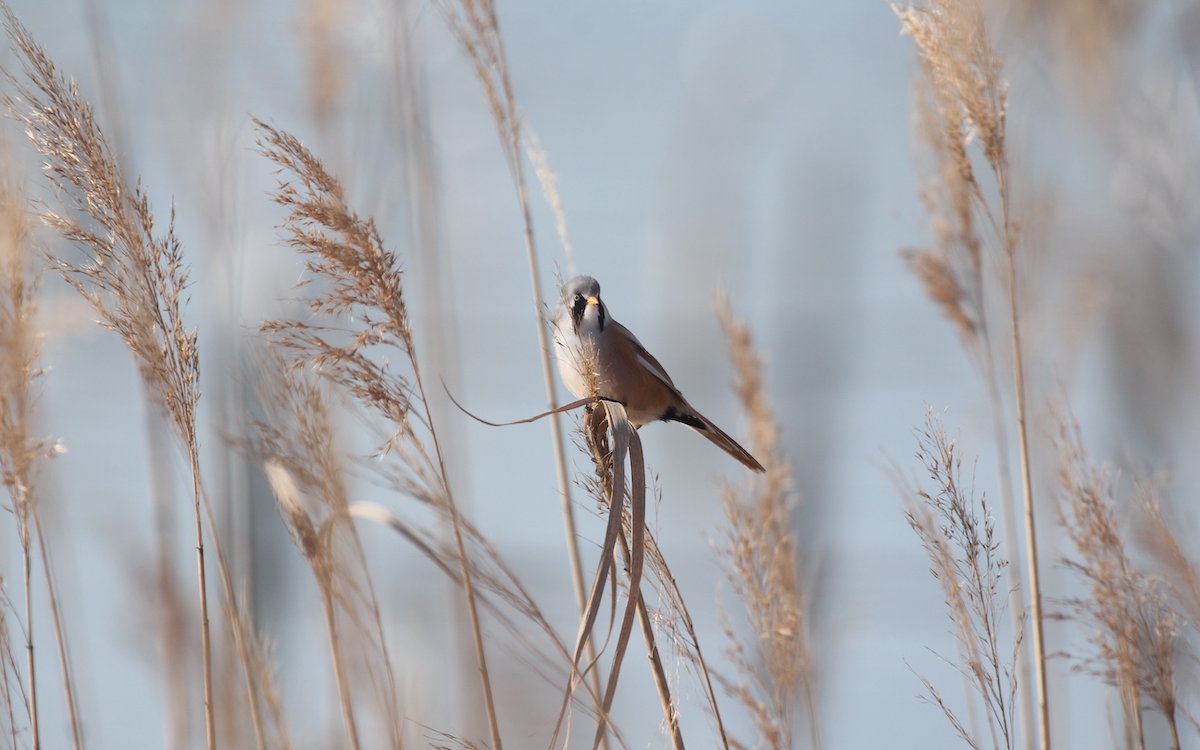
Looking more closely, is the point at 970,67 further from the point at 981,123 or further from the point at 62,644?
→ the point at 62,644

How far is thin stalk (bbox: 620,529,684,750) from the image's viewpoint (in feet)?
5.17

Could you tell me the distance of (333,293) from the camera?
1809 mm

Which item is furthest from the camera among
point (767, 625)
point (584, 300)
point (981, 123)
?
point (584, 300)

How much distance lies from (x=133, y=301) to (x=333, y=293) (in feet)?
1.01

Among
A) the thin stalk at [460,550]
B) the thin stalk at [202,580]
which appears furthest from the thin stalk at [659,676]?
the thin stalk at [202,580]

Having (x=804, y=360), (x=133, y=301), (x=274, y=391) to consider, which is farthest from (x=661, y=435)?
(x=133, y=301)

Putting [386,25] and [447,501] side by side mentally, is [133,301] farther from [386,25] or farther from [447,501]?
[386,25]

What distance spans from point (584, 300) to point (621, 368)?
0.18 meters

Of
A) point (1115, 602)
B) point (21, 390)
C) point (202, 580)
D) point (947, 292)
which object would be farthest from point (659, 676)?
point (947, 292)

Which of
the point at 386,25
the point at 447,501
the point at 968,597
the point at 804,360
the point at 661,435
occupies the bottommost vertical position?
the point at 968,597

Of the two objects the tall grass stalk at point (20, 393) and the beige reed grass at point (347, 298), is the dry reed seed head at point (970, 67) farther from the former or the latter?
the tall grass stalk at point (20, 393)

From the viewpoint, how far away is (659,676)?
5.32ft

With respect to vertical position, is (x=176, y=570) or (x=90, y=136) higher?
(x=90, y=136)

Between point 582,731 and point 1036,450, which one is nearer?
point 582,731
